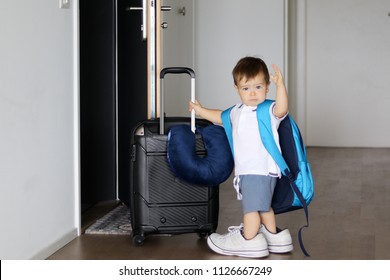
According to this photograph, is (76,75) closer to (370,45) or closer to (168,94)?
(168,94)

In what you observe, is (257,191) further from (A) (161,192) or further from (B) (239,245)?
(A) (161,192)

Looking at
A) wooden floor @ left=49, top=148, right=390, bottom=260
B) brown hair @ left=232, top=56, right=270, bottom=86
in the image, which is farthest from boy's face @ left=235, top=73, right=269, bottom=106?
wooden floor @ left=49, top=148, right=390, bottom=260

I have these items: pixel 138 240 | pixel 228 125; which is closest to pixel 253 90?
pixel 228 125

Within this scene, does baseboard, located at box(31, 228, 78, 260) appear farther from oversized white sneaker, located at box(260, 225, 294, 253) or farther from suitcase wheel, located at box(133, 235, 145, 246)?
oversized white sneaker, located at box(260, 225, 294, 253)

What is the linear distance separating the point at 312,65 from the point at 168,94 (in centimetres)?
294

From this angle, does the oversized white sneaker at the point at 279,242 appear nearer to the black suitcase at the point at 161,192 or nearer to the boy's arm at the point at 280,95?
the black suitcase at the point at 161,192

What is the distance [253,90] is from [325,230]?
93 centimetres

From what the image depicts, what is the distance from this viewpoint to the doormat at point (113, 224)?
3.70m

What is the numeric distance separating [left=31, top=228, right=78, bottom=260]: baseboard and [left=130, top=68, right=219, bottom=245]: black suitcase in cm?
30

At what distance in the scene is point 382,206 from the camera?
175 inches

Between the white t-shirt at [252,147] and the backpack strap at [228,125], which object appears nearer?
the white t-shirt at [252,147]

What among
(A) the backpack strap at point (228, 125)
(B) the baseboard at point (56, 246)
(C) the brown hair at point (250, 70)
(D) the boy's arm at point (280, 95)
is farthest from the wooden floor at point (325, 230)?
(C) the brown hair at point (250, 70)

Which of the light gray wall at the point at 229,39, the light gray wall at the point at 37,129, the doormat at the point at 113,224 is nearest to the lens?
the light gray wall at the point at 37,129

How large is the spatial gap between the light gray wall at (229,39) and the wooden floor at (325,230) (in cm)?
95
